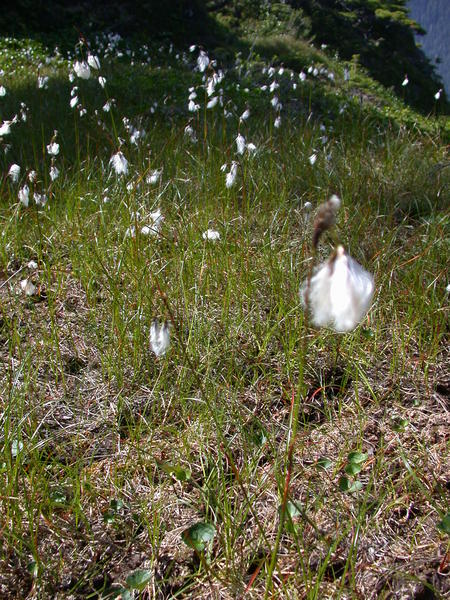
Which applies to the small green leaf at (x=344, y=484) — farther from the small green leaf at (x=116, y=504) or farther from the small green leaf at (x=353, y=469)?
the small green leaf at (x=116, y=504)

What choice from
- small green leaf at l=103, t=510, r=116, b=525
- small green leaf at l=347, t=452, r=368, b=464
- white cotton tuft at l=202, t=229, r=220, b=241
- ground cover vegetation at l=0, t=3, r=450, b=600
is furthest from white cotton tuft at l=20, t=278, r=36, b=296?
small green leaf at l=347, t=452, r=368, b=464

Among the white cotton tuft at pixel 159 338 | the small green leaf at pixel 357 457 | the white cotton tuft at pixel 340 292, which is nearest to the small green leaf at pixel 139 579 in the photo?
the white cotton tuft at pixel 159 338

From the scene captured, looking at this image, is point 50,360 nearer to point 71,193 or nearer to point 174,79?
point 71,193

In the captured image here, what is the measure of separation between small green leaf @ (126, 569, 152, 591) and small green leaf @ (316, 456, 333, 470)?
0.60 meters

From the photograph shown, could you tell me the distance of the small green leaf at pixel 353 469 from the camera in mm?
1633

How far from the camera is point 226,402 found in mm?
1913

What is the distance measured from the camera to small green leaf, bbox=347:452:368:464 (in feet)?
5.55

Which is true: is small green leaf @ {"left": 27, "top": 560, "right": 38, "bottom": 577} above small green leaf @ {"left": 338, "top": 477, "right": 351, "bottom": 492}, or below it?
below

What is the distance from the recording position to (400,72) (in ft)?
52.7

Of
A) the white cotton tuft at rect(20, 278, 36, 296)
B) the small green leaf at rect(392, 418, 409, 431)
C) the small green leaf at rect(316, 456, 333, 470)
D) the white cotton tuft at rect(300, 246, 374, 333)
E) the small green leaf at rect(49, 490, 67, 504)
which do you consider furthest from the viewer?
the white cotton tuft at rect(20, 278, 36, 296)

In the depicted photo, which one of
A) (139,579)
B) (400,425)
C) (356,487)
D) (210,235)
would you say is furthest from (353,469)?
(210,235)

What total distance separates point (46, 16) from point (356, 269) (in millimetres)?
13583

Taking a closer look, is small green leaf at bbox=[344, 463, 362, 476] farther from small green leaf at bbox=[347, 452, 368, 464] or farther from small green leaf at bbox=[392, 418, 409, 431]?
small green leaf at bbox=[392, 418, 409, 431]

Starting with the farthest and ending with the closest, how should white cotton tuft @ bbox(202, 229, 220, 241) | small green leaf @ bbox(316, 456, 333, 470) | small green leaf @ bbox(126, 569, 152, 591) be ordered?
white cotton tuft @ bbox(202, 229, 220, 241) < small green leaf @ bbox(316, 456, 333, 470) < small green leaf @ bbox(126, 569, 152, 591)
